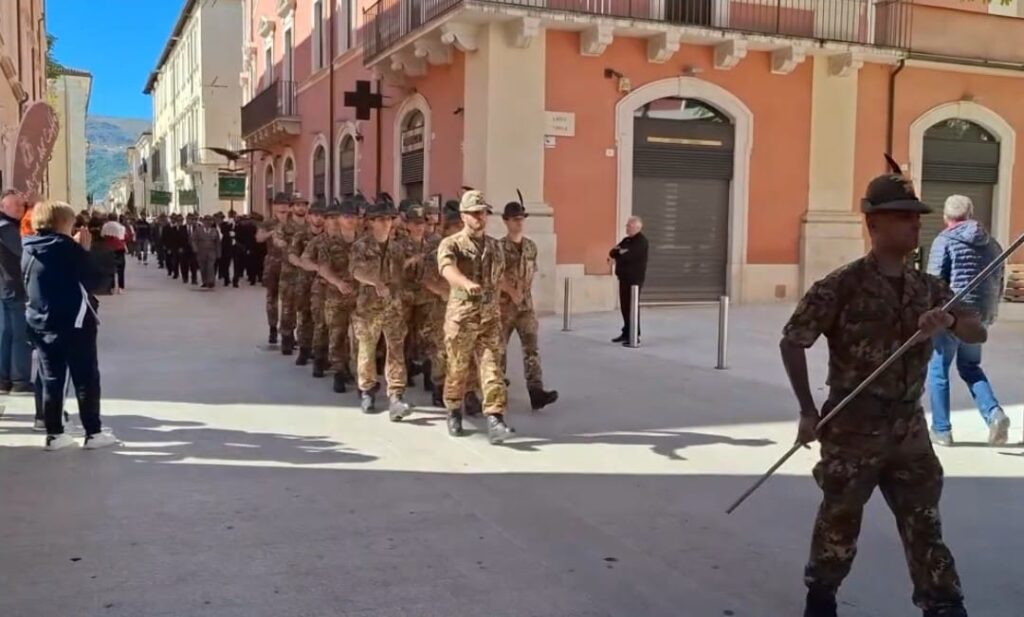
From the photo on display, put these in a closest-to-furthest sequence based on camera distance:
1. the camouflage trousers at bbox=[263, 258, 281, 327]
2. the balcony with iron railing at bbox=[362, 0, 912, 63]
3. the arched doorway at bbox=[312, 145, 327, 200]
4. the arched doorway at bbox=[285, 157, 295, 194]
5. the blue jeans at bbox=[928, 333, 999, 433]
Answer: the blue jeans at bbox=[928, 333, 999, 433], the camouflage trousers at bbox=[263, 258, 281, 327], the balcony with iron railing at bbox=[362, 0, 912, 63], the arched doorway at bbox=[312, 145, 327, 200], the arched doorway at bbox=[285, 157, 295, 194]

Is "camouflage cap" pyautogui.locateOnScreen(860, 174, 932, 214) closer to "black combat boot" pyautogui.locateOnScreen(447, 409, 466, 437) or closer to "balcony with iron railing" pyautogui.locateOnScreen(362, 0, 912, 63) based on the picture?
"black combat boot" pyautogui.locateOnScreen(447, 409, 466, 437)

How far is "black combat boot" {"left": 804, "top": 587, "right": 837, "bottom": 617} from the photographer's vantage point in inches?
155

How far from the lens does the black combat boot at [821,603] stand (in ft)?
12.9

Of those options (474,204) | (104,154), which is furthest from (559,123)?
(104,154)

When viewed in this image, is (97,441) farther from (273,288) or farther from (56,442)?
(273,288)

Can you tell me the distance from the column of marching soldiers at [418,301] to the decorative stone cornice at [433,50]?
280 inches

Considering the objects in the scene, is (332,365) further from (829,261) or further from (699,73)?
(829,261)

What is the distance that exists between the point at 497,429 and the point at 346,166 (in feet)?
61.3

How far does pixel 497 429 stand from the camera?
7.26m

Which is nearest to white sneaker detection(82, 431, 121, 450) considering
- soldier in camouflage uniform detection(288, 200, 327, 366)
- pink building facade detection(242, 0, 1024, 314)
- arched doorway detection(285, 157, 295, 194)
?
soldier in camouflage uniform detection(288, 200, 327, 366)

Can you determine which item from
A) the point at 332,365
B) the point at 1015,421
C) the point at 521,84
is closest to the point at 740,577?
the point at 1015,421

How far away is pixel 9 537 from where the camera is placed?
5094 millimetres

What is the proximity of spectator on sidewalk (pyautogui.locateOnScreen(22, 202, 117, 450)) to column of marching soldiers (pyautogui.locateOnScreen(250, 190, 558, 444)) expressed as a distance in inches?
86.1

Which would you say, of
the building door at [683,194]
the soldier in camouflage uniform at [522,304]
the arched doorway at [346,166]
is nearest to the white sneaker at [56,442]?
the soldier in camouflage uniform at [522,304]
